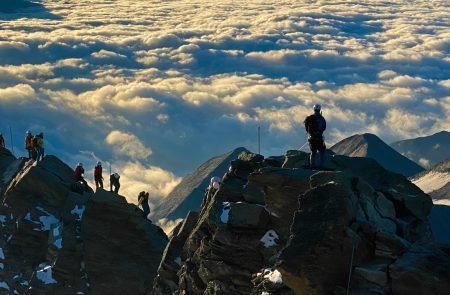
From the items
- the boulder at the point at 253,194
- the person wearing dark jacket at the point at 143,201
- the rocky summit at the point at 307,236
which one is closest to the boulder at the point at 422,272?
the rocky summit at the point at 307,236

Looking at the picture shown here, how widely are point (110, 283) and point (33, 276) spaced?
7.62m

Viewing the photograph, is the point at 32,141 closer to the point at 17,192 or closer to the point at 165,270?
the point at 17,192

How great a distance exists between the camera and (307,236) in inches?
1630

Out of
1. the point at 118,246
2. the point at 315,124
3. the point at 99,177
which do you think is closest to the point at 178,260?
the point at 99,177

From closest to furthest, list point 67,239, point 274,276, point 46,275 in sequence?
point 274,276, point 67,239, point 46,275

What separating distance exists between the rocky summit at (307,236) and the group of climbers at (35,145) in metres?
20.8

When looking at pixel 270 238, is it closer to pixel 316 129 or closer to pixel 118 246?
pixel 316 129


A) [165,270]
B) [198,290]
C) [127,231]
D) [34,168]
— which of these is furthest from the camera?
[34,168]

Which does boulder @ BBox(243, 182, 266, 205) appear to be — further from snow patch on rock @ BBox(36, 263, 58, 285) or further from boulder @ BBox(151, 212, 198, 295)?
snow patch on rock @ BBox(36, 263, 58, 285)

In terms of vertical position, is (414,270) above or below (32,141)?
above

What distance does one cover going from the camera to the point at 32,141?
293 ft

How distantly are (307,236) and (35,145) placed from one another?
5098 centimetres

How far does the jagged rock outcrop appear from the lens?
86.8 m

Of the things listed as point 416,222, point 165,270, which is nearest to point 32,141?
point 165,270
